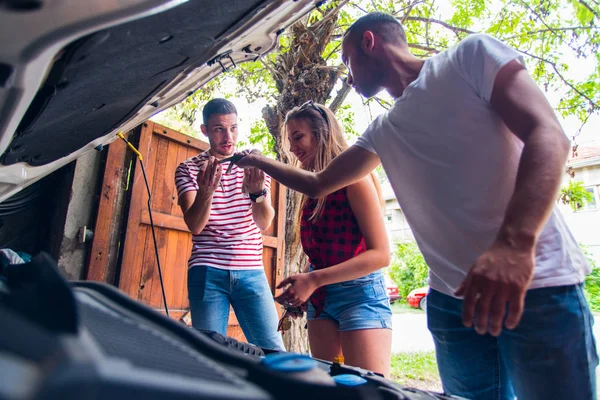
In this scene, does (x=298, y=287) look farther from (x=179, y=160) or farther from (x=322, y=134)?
(x=179, y=160)

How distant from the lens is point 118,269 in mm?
3180

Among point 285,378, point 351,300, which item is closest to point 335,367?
point 285,378

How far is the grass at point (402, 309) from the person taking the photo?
13172 millimetres

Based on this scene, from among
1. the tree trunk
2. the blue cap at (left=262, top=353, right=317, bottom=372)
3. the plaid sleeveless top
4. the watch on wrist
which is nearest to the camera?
A: the blue cap at (left=262, top=353, right=317, bottom=372)

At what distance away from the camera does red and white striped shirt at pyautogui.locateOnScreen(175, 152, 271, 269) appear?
2.43m

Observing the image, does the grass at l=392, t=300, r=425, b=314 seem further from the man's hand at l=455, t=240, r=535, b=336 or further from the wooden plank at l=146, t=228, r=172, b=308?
the man's hand at l=455, t=240, r=535, b=336

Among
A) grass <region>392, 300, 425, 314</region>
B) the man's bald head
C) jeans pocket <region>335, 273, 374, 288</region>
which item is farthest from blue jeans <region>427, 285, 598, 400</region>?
grass <region>392, 300, 425, 314</region>

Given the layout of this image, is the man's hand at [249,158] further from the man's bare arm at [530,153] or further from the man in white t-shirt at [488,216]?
the man's bare arm at [530,153]

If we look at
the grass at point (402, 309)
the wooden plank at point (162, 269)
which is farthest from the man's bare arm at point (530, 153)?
the grass at point (402, 309)

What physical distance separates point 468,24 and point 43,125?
6.27 m

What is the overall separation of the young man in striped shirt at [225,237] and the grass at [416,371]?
3151mm

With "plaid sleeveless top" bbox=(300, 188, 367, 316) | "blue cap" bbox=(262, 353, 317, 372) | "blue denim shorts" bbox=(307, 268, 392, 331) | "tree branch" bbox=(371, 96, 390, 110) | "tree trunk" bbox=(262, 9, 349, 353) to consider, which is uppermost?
A: "tree branch" bbox=(371, 96, 390, 110)

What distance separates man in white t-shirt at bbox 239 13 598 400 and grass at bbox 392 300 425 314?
12.3m

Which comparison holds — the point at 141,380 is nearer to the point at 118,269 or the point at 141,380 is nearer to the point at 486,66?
the point at 486,66
